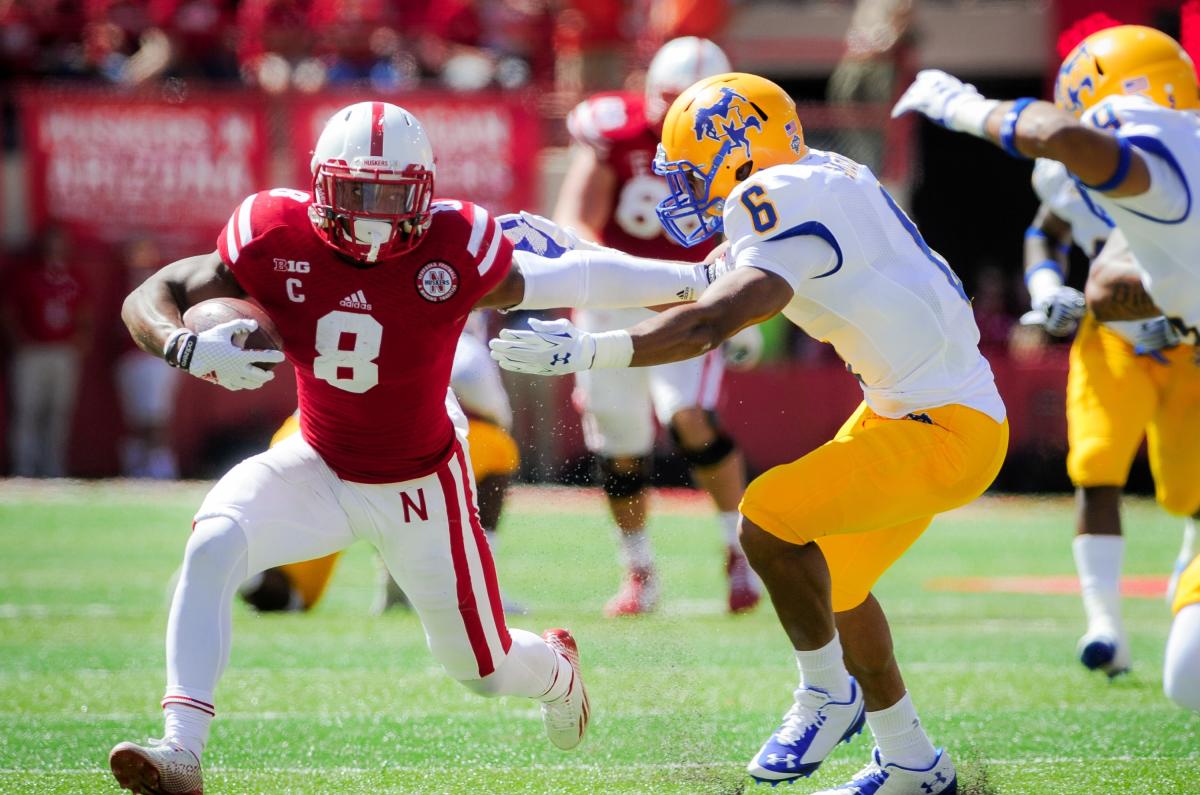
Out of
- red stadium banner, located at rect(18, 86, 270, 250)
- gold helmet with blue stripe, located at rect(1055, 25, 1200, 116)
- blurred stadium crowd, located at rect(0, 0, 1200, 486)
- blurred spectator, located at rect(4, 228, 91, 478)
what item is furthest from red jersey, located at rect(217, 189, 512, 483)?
blurred spectator, located at rect(4, 228, 91, 478)

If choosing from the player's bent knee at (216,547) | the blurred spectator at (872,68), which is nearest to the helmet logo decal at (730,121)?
the player's bent knee at (216,547)

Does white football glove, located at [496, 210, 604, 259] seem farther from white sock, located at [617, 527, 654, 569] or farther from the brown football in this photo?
white sock, located at [617, 527, 654, 569]

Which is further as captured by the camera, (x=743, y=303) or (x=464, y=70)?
(x=464, y=70)

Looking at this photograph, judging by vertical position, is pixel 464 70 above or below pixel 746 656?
above

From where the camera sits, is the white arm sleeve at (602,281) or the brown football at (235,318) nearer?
the brown football at (235,318)

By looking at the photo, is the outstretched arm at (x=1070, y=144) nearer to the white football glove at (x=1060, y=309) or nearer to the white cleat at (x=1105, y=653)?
the white football glove at (x=1060, y=309)

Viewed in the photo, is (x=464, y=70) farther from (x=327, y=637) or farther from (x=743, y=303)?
(x=743, y=303)

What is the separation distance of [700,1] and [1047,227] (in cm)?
754

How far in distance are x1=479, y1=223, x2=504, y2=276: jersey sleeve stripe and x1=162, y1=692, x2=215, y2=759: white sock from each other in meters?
1.18

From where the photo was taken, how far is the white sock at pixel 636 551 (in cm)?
652

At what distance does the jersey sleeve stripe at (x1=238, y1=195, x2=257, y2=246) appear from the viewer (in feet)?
12.2

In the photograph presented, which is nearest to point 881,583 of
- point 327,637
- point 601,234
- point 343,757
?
point 601,234

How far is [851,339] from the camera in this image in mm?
3682

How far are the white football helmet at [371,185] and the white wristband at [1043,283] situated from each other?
249 cm
